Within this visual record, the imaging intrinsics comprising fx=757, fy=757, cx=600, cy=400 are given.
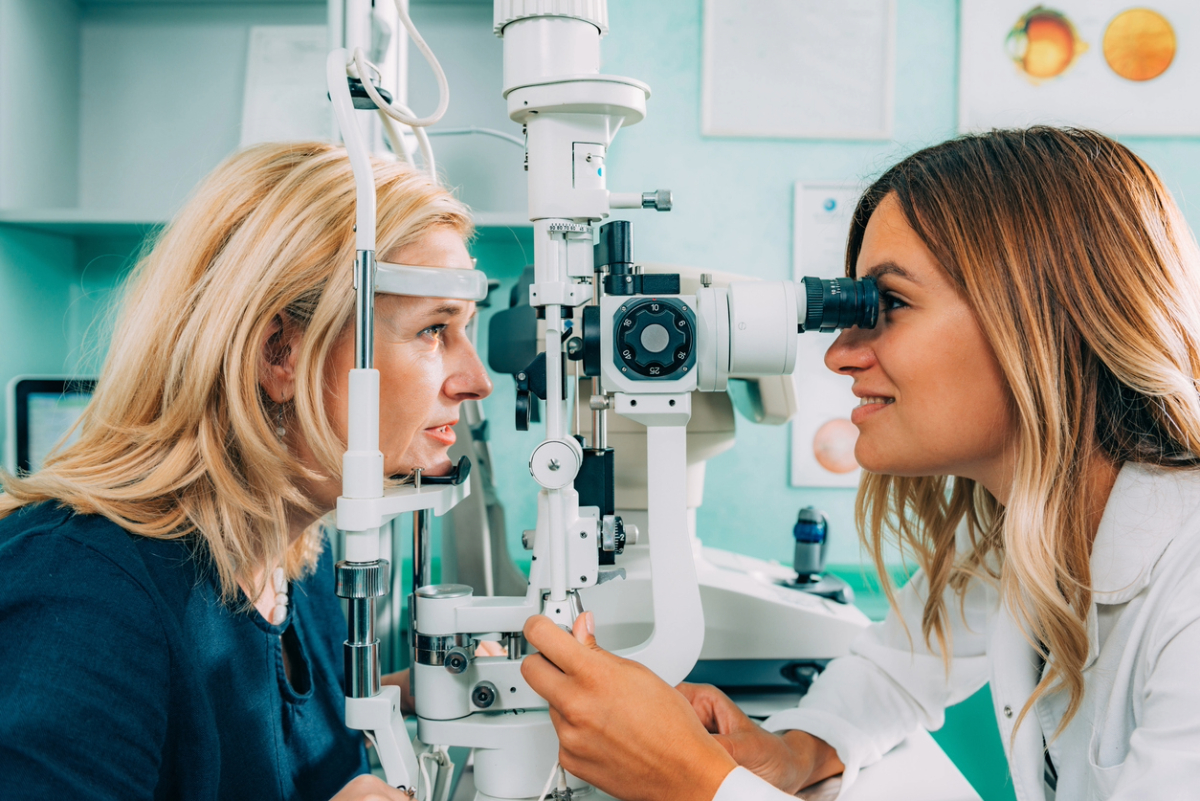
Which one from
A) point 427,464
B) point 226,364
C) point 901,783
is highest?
point 226,364

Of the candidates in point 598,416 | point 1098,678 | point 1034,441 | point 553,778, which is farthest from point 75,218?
point 1098,678

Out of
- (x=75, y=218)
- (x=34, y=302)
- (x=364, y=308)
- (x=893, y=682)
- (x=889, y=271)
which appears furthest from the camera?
(x=34, y=302)

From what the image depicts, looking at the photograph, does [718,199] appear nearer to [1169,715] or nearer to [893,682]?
[893,682]

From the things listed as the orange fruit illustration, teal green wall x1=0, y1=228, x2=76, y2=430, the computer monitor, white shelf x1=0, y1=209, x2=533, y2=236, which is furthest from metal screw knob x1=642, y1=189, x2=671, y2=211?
the orange fruit illustration

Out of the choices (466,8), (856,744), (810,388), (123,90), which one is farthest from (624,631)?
(123,90)

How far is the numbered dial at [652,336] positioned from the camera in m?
0.62

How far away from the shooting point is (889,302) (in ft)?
2.56

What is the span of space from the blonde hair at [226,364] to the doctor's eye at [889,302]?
1.58ft

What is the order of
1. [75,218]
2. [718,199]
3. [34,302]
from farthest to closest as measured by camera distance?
[718,199], [34,302], [75,218]

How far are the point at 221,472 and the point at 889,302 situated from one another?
669 mm

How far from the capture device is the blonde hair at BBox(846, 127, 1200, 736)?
2.27ft

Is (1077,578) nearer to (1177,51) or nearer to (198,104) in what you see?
Answer: (1177,51)

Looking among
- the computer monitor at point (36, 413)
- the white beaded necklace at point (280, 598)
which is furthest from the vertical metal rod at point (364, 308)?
the computer monitor at point (36, 413)

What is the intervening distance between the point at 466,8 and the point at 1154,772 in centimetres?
162
